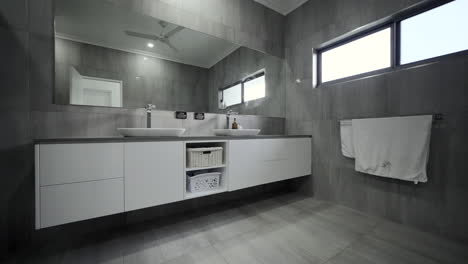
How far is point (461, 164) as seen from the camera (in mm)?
1330

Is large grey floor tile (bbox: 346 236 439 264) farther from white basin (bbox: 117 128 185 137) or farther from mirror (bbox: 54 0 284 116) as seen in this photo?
mirror (bbox: 54 0 284 116)

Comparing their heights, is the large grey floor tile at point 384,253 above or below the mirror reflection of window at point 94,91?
below

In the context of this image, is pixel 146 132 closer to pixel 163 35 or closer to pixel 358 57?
pixel 163 35

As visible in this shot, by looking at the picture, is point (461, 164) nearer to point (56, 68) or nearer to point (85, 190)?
point (85, 190)

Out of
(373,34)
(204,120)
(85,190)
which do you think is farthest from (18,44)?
→ (373,34)

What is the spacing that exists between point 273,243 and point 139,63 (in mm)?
1908

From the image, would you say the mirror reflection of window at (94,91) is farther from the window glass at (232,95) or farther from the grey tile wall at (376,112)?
the grey tile wall at (376,112)

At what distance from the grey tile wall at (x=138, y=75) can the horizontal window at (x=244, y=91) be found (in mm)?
265

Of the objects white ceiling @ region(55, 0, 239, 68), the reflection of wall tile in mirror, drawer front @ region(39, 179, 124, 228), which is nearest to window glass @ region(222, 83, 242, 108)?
the reflection of wall tile in mirror

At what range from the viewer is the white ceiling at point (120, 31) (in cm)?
141

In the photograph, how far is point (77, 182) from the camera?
42.1 inches

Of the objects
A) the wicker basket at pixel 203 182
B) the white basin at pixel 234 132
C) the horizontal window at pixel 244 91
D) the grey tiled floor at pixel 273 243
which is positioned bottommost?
the grey tiled floor at pixel 273 243

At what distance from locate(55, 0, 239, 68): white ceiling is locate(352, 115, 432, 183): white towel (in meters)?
1.80

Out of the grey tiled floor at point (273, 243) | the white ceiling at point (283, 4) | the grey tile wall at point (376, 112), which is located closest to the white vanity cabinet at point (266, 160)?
the grey tile wall at point (376, 112)
